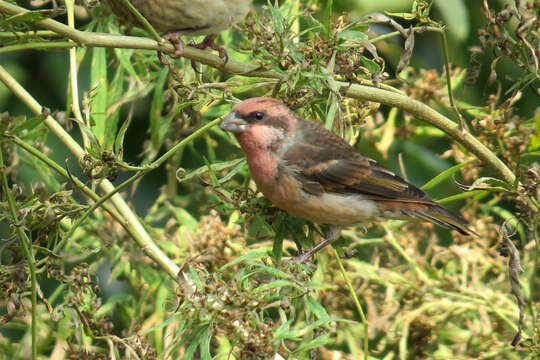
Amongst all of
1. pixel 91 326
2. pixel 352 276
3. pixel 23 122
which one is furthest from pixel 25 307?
pixel 352 276

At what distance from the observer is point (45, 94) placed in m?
5.18

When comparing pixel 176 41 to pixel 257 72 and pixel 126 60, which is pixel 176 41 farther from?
pixel 126 60

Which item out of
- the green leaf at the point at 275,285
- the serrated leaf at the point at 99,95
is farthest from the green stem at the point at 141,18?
the serrated leaf at the point at 99,95

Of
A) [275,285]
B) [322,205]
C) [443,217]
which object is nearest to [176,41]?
[322,205]

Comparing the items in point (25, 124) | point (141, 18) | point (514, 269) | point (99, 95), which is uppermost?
point (141, 18)

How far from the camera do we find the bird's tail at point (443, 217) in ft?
10.9

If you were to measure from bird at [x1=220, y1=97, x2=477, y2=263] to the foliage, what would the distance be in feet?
0.26

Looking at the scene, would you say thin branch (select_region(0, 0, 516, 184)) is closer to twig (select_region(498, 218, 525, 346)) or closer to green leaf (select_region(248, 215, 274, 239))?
twig (select_region(498, 218, 525, 346))

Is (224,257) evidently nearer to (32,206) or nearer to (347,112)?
(347,112)

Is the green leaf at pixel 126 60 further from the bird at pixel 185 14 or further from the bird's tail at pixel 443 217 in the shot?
the bird's tail at pixel 443 217

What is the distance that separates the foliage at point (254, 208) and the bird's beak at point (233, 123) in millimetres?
107

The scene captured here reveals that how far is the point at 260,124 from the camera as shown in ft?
10.4

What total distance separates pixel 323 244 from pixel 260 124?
597mm

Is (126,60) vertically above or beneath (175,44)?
beneath
